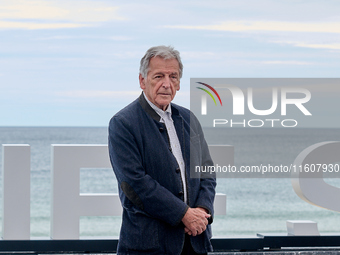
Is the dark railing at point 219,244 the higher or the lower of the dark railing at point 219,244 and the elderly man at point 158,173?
the lower

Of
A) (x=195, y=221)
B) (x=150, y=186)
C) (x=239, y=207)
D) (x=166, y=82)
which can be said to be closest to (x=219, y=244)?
(x=195, y=221)

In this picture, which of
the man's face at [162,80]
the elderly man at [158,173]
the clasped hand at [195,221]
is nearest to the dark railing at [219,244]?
the elderly man at [158,173]

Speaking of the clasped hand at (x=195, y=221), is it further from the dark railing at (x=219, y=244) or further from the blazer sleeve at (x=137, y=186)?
the dark railing at (x=219, y=244)

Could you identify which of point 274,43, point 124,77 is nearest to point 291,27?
point 274,43

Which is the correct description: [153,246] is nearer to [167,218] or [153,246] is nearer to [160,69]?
[167,218]

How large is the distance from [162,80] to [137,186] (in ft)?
1.64

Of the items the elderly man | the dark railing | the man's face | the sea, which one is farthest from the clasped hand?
the sea

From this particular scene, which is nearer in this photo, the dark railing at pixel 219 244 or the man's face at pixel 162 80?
the man's face at pixel 162 80

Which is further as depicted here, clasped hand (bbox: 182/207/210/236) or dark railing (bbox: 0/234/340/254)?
dark railing (bbox: 0/234/340/254)

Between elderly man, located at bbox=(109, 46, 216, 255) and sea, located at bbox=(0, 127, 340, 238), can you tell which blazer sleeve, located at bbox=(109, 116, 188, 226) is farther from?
sea, located at bbox=(0, 127, 340, 238)

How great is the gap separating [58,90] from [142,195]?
34224mm

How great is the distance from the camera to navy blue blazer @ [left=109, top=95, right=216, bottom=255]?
Result: 2.46 m

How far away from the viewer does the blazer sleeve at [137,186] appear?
8.04 ft

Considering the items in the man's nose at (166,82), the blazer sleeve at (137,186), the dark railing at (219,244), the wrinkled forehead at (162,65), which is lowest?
the dark railing at (219,244)
